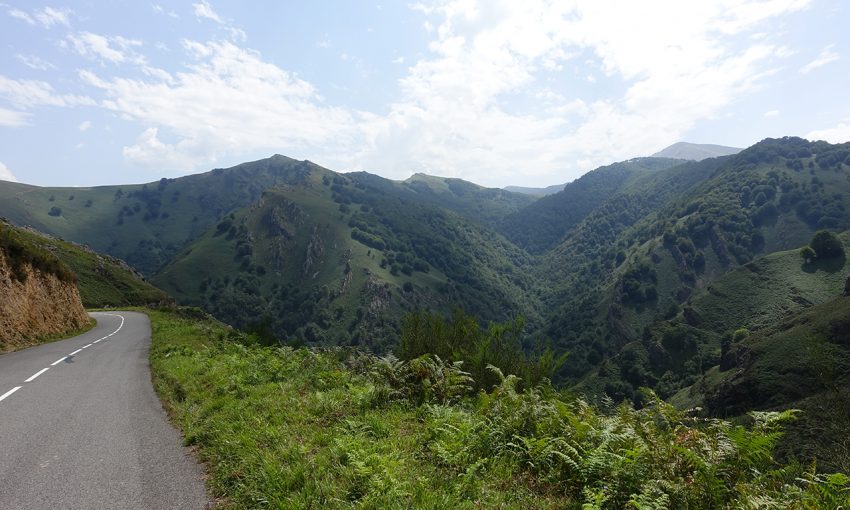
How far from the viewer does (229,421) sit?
9.19 m

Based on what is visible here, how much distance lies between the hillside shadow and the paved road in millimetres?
159940

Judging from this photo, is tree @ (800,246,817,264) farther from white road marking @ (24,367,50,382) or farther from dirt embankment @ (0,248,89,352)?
dirt embankment @ (0,248,89,352)

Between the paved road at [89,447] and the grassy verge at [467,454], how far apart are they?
23.7 inches

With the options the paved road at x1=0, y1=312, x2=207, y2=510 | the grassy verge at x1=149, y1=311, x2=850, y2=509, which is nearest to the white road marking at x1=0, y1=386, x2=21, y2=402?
the paved road at x1=0, y1=312, x2=207, y2=510

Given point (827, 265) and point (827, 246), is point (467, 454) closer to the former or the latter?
point (827, 265)

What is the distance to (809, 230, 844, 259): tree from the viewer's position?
398 feet

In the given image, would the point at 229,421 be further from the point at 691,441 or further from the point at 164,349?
the point at 164,349

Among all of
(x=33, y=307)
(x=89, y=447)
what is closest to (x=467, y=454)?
(x=89, y=447)

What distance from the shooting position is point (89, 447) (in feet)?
26.7

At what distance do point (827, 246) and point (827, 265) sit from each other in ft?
19.1

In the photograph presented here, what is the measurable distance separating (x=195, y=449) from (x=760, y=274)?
154m

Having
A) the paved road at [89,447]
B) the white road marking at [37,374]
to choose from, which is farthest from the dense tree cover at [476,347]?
the white road marking at [37,374]

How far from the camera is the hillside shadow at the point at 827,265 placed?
389 ft

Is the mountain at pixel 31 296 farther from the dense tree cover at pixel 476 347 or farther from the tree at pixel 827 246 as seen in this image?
the tree at pixel 827 246
